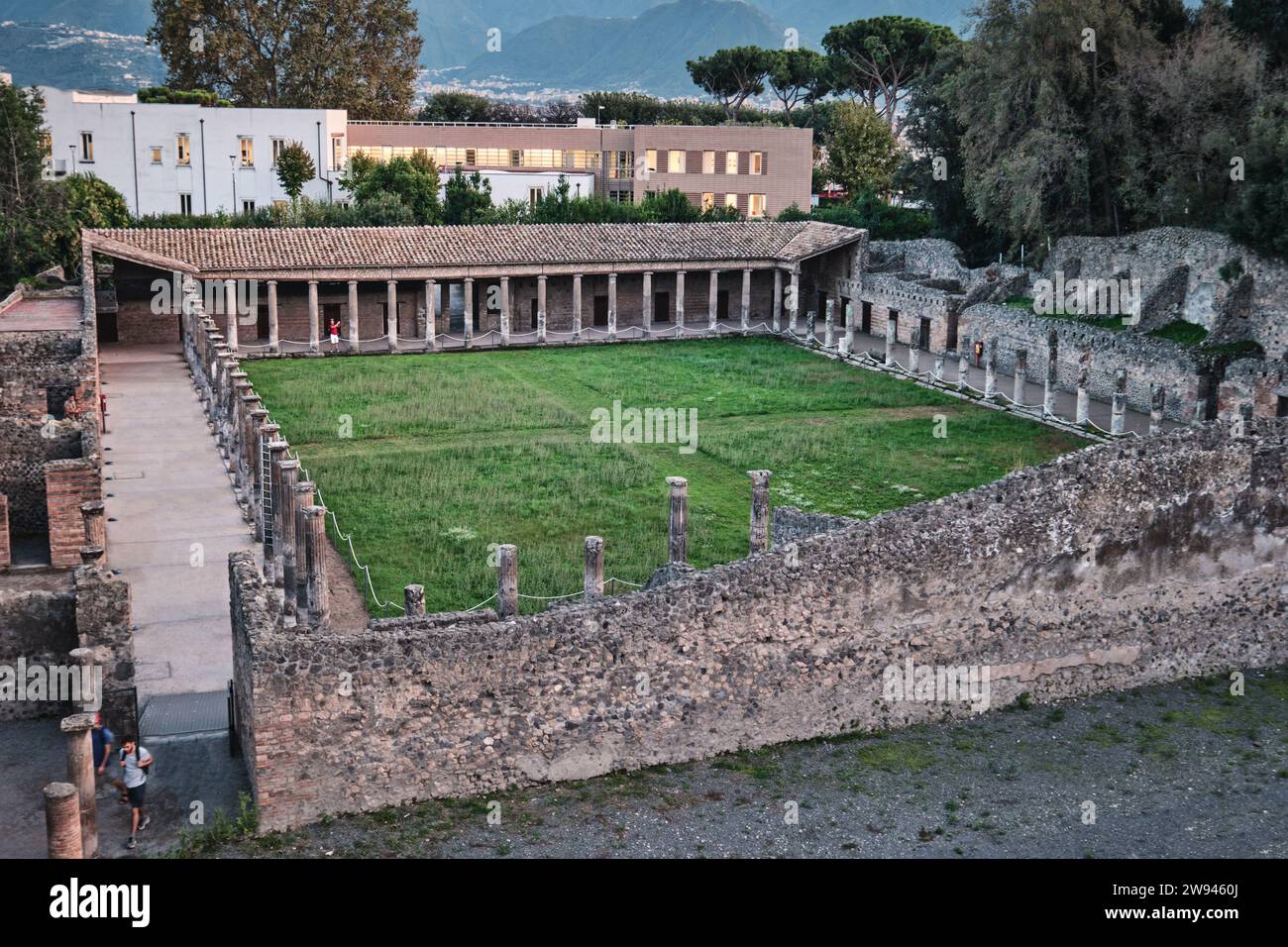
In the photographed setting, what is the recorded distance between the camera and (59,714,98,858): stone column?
40.9ft

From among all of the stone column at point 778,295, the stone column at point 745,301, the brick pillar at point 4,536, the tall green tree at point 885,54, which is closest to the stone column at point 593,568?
the brick pillar at point 4,536

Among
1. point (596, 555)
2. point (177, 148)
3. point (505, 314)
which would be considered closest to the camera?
point (596, 555)

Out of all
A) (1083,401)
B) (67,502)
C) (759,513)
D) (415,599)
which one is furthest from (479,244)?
(415,599)

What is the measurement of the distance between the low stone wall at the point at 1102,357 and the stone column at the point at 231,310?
21827 millimetres

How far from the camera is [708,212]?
60438mm

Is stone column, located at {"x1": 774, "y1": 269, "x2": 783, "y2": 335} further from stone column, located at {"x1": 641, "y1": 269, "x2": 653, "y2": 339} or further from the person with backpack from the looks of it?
the person with backpack

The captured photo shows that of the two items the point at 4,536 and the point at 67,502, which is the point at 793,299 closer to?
the point at 67,502

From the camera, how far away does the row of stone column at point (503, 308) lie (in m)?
44.2

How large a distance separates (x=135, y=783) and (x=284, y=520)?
314 inches

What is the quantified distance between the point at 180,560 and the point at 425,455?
955 cm

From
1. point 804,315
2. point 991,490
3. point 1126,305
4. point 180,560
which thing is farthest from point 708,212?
point 991,490

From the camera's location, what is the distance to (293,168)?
202 ft

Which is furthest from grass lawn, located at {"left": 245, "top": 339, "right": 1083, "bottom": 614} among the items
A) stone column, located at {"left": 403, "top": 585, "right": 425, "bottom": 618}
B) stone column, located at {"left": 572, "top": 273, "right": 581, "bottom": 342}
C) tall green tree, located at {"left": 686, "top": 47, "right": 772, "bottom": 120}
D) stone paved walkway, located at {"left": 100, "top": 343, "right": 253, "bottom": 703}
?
tall green tree, located at {"left": 686, "top": 47, "right": 772, "bottom": 120}

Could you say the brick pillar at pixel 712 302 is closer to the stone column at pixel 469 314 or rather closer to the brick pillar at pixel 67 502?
the stone column at pixel 469 314
